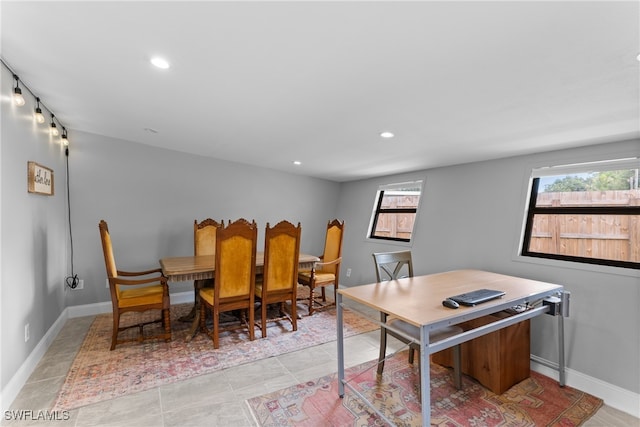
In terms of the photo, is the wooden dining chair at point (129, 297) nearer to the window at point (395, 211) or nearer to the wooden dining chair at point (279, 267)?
the wooden dining chair at point (279, 267)

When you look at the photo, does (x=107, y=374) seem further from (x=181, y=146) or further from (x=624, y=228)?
(x=624, y=228)

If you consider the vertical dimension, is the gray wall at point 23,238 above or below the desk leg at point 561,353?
above

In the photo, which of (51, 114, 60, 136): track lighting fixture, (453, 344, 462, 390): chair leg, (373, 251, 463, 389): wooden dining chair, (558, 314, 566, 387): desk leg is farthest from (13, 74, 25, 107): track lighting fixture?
(558, 314, 566, 387): desk leg

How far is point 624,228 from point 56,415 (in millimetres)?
4430

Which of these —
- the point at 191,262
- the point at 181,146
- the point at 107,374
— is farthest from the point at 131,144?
the point at 107,374

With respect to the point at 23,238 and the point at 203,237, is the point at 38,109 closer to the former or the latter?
the point at 23,238

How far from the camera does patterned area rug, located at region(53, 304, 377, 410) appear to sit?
6.92 ft

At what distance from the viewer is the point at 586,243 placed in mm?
2584

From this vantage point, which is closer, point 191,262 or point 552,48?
point 552,48

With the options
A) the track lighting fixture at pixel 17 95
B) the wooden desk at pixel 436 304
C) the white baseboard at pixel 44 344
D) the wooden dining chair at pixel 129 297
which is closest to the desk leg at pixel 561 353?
the wooden desk at pixel 436 304

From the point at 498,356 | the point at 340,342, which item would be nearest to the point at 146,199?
the point at 340,342

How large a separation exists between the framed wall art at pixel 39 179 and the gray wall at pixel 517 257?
4.05 m

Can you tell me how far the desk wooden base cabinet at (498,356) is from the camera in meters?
2.18

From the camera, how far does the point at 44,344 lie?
101 inches
